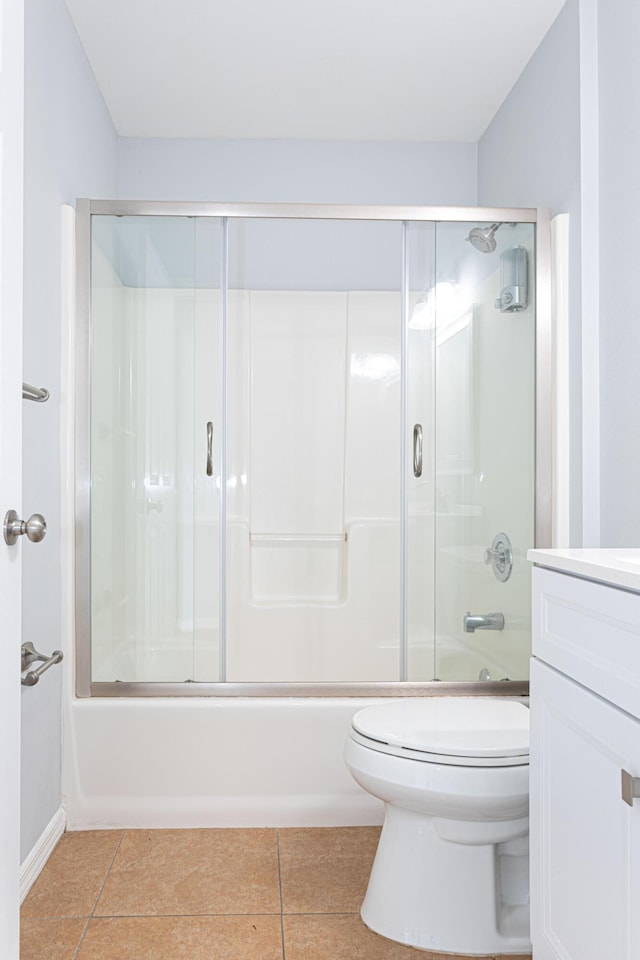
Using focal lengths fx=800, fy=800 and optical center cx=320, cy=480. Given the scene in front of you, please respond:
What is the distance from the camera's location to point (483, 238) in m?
2.41

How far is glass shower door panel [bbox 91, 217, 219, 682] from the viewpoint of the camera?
2316 millimetres

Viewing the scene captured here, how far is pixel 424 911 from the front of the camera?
168 centimetres

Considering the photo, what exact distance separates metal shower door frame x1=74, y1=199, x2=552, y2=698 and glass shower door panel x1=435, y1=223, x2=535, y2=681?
4 centimetres

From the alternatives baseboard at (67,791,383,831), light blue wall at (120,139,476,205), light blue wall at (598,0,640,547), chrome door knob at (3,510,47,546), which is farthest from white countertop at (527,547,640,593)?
light blue wall at (120,139,476,205)

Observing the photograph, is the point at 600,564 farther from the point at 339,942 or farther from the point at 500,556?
the point at 500,556

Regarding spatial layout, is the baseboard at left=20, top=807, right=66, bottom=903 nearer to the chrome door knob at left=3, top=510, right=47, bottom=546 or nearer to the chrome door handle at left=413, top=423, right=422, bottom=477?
the chrome door knob at left=3, top=510, right=47, bottom=546

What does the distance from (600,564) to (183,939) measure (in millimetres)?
1228

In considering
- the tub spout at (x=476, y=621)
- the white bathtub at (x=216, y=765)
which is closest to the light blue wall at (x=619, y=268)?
the tub spout at (x=476, y=621)

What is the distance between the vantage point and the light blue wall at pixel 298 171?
327 cm

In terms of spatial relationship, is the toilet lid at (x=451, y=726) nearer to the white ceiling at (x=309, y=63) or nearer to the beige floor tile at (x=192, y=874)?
the beige floor tile at (x=192, y=874)

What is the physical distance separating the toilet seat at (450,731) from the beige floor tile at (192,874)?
50cm

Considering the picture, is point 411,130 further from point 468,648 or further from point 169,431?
point 468,648

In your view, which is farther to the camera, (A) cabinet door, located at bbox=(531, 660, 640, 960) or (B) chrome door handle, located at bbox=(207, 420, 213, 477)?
(B) chrome door handle, located at bbox=(207, 420, 213, 477)

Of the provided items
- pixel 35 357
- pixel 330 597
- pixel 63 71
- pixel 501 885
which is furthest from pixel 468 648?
pixel 63 71
